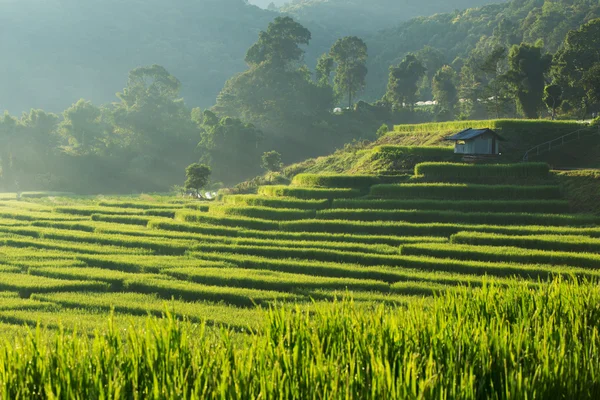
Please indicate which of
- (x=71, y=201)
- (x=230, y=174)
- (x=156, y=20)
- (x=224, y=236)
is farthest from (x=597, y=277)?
(x=156, y=20)

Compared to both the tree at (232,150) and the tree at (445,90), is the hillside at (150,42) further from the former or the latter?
the tree at (232,150)

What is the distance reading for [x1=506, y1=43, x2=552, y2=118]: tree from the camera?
171ft

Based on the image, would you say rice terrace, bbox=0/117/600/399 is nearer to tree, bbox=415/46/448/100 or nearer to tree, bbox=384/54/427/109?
tree, bbox=384/54/427/109

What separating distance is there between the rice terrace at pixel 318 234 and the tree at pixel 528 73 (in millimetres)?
154

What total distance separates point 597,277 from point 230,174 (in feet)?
181

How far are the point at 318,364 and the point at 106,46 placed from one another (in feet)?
468

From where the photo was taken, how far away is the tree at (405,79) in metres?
77.8

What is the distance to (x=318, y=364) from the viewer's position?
7043mm

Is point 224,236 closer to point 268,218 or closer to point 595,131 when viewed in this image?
point 268,218

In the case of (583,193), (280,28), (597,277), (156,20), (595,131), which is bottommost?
(597,277)

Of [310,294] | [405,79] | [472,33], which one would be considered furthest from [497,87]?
[472,33]

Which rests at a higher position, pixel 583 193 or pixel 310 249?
pixel 583 193

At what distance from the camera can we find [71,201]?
52969 mm

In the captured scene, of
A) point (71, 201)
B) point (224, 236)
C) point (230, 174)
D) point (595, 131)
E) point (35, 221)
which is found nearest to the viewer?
point (224, 236)
